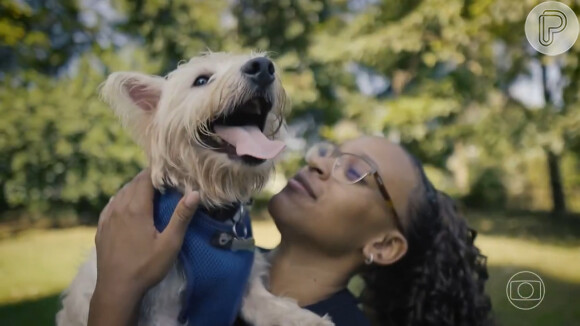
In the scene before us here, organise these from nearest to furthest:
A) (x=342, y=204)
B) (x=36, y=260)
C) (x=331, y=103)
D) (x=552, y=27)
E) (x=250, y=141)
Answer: (x=250, y=141)
(x=342, y=204)
(x=552, y=27)
(x=36, y=260)
(x=331, y=103)

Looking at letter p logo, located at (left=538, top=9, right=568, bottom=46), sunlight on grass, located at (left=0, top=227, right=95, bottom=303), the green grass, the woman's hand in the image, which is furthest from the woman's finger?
letter p logo, located at (left=538, top=9, right=568, bottom=46)

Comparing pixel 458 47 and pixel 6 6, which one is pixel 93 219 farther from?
pixel 458 47

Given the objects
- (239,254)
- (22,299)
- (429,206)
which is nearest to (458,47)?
(429,206)

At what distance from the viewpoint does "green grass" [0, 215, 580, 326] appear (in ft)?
7.43

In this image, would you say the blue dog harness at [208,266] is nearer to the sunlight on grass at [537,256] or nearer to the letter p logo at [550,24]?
the sunlight on grass at [537,256]

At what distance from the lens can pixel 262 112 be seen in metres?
1.49

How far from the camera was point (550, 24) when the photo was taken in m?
2.26

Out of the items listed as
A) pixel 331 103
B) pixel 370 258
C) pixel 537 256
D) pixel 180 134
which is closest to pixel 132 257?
pixel 180 134

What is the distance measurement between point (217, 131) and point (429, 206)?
712 mm

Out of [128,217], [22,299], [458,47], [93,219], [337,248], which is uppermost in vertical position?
[458,47]

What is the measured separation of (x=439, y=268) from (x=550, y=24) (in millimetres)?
1293

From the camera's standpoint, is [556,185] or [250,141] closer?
[250,141]

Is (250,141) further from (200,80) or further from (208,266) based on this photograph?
(208,266)

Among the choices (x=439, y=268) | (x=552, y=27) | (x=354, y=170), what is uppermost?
(x=552, y=27)
